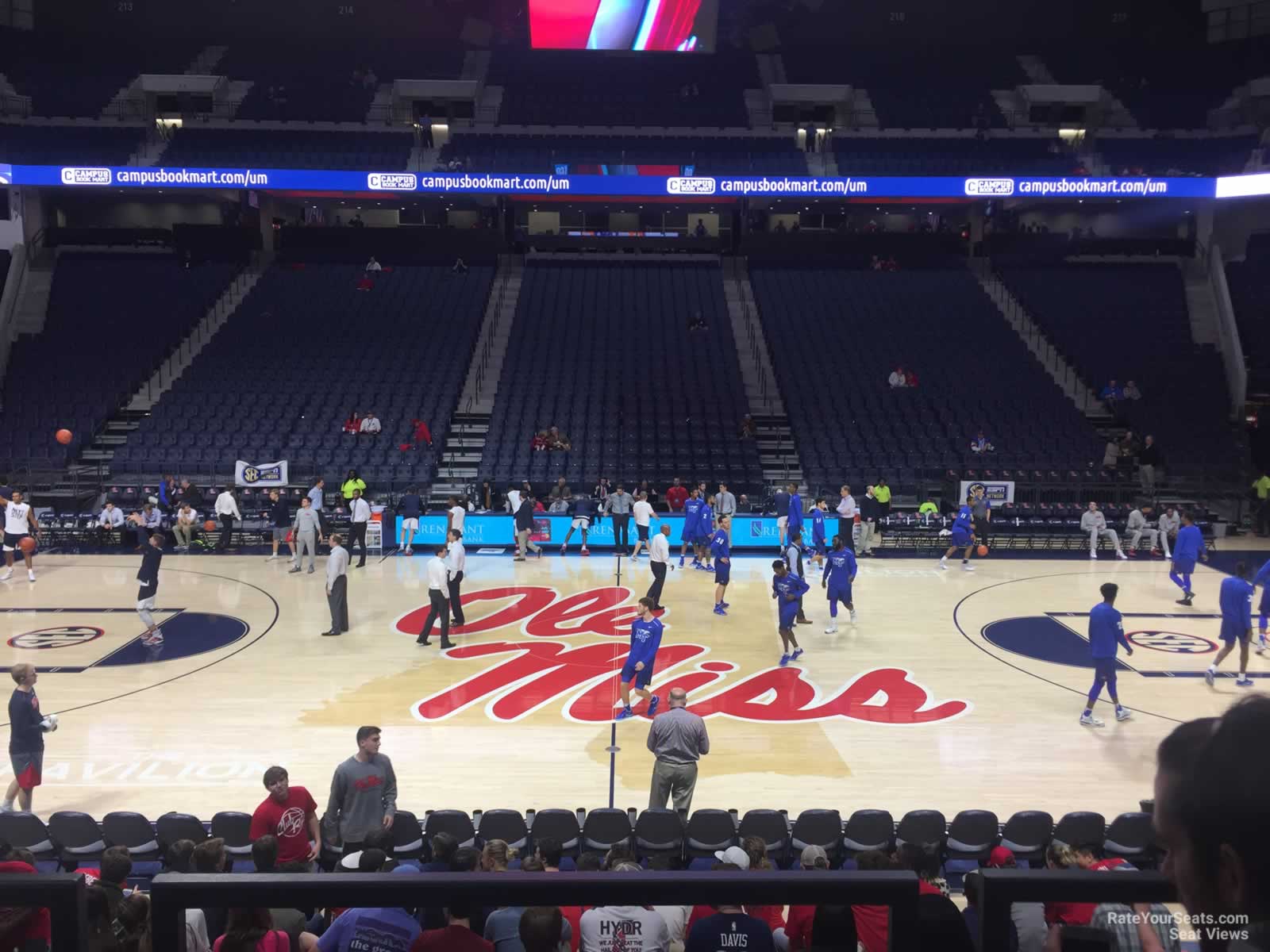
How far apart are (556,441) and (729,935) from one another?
2468cm

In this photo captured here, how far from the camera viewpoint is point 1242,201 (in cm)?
3512

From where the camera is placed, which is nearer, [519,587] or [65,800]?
[65,800]

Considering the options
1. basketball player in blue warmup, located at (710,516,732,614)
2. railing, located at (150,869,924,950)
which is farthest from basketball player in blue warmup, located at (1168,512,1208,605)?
railing, located at (150,869,924,950)

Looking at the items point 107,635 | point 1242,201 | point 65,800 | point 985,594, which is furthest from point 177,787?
point 1242,201

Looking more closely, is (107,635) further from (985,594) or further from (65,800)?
(985,594)

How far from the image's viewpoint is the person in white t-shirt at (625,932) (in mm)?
4535

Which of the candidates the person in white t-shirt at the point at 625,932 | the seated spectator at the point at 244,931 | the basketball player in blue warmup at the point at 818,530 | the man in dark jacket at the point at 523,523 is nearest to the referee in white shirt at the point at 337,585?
the man in dark jacket at the point at 523,523

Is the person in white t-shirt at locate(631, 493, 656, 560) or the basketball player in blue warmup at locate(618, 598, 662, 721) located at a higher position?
the person in white t-shirt at locate(631, 493, 656, 560)

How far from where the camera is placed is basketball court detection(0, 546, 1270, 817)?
10859 millimetres

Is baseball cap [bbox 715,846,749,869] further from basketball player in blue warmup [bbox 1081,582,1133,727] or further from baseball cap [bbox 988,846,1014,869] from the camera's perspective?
basketball player in blue warmup [bbox 1081,582,1133,727]

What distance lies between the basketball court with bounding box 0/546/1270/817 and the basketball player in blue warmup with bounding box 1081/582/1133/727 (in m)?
0.31

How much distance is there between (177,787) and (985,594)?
48.6 ft

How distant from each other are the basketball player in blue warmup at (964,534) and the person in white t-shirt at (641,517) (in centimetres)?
664

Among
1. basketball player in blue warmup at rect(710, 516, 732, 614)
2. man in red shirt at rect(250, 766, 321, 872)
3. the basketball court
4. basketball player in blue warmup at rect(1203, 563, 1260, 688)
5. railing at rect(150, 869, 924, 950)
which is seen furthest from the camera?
basketball player in blue warmup at rect(710, 516, 732, 614)
